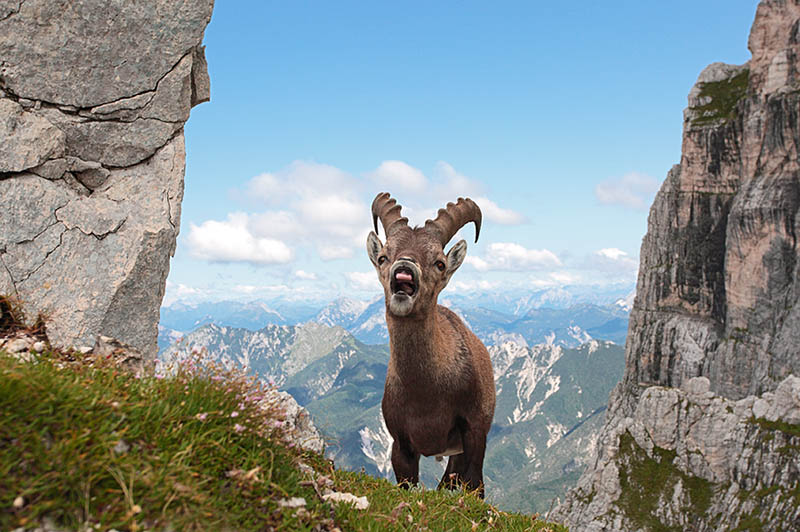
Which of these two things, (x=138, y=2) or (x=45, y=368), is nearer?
(x=45, y=368)

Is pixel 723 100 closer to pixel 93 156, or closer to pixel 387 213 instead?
pixel 387 213

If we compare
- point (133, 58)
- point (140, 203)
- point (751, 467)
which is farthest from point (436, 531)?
point (751, 467)

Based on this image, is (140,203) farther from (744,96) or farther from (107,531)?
(744,96)

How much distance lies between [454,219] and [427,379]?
3.85m

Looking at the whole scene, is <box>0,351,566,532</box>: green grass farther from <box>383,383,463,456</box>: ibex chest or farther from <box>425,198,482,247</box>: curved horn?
<box>425,198,482,247</box>: curved horn

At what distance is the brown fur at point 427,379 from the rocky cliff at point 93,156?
194 inches

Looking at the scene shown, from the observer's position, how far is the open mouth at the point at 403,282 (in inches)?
399

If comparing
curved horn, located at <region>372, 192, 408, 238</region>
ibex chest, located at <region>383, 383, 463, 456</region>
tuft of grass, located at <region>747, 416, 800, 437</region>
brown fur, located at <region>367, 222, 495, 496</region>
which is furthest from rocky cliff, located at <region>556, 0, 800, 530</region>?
curved horn, located at <region>372, 192, 408, 238</region>

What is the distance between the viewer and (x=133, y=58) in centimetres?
1158

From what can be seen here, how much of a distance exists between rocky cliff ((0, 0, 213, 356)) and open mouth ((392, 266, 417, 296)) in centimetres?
506

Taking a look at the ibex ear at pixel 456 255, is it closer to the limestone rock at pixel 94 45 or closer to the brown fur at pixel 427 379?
the brown fur at pixel 427 379

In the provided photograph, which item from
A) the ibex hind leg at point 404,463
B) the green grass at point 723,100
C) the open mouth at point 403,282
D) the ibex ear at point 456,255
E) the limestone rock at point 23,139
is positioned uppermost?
the green grass at point 723,100

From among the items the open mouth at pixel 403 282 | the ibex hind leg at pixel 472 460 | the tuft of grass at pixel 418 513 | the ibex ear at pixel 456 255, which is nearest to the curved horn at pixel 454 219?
the ibex ear at pixel 456 255

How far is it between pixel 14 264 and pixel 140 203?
A: 2.53 metres
